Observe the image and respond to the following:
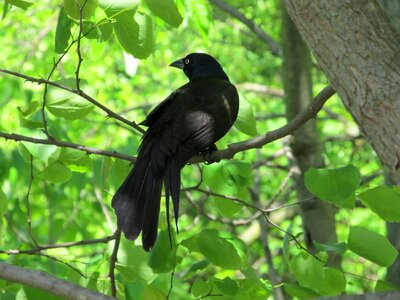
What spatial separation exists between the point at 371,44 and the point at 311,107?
521mm

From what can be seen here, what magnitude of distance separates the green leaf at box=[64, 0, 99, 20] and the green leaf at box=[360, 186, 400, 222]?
1.12 metres

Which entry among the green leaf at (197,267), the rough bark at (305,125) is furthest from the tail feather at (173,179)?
the rough bark at (305,125)

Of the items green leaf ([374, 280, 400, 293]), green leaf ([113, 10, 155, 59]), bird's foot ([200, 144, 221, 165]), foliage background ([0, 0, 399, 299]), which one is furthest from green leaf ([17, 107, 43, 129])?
green leaf ([374, 280, 400, 293])

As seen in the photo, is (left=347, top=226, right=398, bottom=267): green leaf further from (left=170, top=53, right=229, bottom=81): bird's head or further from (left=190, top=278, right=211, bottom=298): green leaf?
(left=170, top=53, right=229, bottom=81): bird's head

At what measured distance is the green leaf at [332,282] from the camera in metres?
2.66

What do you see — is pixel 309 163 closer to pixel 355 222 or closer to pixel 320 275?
pixel 320 275

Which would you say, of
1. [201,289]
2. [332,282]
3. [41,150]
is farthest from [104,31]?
[332,282]

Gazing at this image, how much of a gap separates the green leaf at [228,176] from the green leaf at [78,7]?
759mm

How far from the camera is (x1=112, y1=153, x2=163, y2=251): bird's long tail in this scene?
8.57 feet

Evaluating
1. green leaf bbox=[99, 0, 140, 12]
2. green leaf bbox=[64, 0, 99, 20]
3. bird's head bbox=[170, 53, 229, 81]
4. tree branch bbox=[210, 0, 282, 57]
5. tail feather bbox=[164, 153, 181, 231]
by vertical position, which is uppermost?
tree branch bbox=[210, 0, 282, 57]

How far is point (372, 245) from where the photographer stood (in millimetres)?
2430

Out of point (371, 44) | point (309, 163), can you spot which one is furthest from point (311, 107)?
point (309, 163)

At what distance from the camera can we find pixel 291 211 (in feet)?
20.6

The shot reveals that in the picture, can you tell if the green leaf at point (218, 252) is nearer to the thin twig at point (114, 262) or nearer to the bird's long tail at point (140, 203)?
the bird's long tail at point (140, 203)
